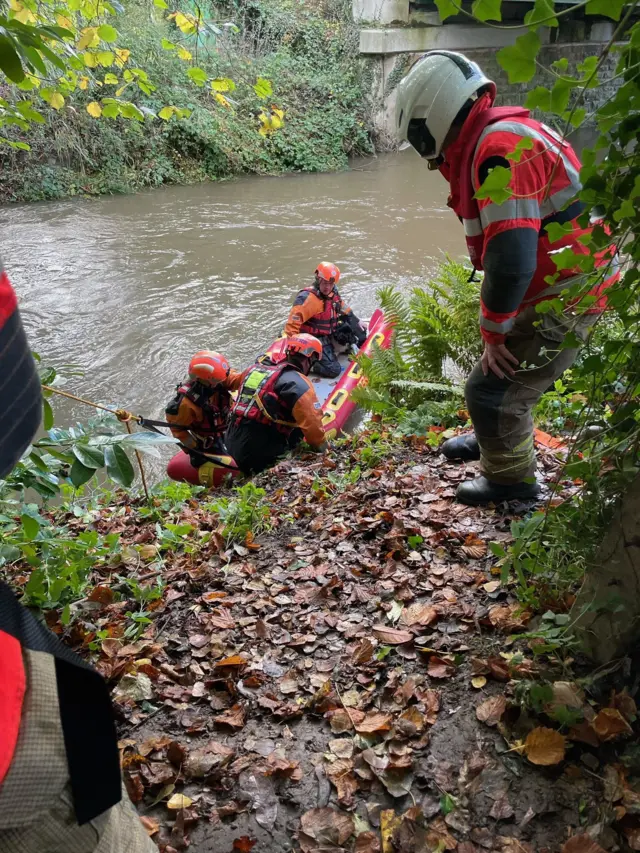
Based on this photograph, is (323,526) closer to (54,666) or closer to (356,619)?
(356,619)

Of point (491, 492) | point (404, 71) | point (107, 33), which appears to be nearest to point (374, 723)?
point (491, 492)

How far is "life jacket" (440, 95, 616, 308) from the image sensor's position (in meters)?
2.68

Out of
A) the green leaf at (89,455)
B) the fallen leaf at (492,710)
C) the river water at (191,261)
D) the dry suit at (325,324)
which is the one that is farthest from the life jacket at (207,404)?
the fallen leaf at (492,710)

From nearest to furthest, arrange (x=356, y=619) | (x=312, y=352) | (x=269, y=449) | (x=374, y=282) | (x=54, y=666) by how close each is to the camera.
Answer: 1. (x=54, y=666)
2. (x=356, y=619)
3. (x=269, y=449)
4. (x=312, y=352)
5. (x=374, y=282)

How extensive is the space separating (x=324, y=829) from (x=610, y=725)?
0.96 metres

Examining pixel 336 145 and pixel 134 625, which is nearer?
pixel 134 625

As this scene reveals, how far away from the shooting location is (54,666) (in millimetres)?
1130

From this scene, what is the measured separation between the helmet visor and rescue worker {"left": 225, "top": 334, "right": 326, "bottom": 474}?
3218 mm

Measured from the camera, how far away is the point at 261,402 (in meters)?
6.01

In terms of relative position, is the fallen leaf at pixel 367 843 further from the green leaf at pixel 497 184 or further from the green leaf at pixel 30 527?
the green leaf at pixel 497 184

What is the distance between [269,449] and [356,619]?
3552 mm

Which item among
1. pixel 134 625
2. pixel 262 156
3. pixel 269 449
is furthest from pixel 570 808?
pixel 262 156

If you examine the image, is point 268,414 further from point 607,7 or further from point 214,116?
point 214,116

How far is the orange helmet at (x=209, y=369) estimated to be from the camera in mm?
6156
